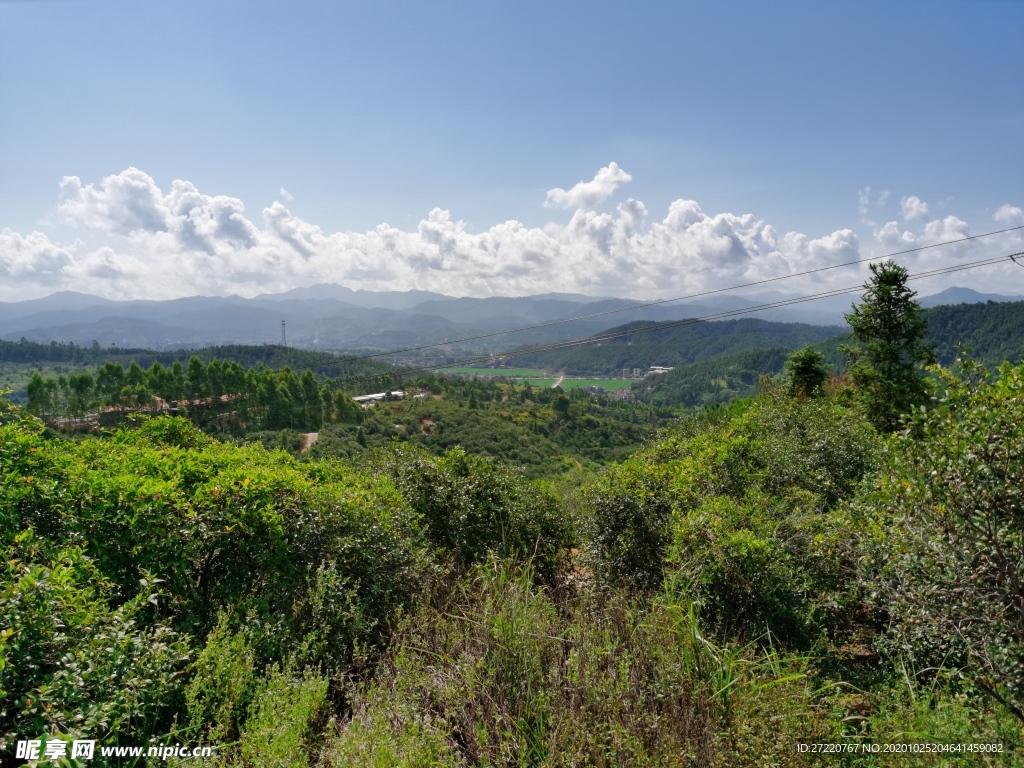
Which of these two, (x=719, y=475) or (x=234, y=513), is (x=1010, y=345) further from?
(x=234, y=513)

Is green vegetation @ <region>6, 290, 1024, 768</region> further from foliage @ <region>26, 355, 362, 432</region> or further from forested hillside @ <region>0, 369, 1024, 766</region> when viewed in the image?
foliage @ <region>26, 355, 362, 432</region>

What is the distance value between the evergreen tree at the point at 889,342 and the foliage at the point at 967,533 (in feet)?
56.6

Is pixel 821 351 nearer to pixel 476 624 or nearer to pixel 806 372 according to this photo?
pixel 806 372

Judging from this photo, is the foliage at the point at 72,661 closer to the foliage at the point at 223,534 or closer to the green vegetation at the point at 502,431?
the foliage at the point at 223,534

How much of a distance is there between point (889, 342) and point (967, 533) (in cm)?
1924

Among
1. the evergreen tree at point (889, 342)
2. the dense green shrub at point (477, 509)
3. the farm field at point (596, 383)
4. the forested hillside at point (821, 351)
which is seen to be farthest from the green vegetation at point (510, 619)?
the farm field at point (596, 383)

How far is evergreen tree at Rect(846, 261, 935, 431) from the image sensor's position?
59.5 feet

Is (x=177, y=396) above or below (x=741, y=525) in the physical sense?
below

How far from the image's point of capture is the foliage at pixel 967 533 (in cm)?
315

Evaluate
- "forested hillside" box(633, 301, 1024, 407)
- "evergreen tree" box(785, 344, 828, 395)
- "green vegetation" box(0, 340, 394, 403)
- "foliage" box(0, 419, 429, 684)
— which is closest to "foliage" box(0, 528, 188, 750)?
"foliage" box(0, 419, 429, 684)

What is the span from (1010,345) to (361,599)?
14163 cm

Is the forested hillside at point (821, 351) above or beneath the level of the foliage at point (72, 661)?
beneath

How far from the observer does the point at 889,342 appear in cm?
1869

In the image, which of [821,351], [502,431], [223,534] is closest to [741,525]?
[223,534]
